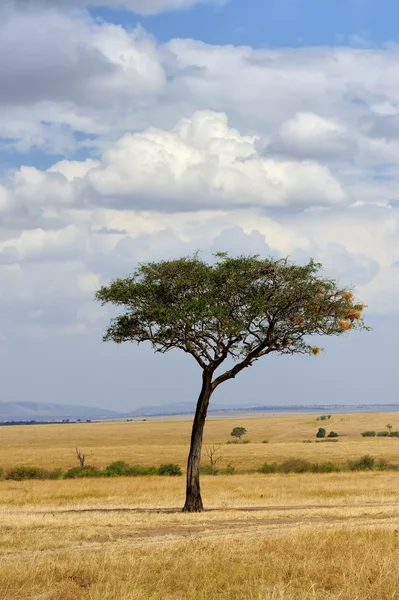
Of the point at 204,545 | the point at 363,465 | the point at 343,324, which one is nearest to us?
the point at 204,545

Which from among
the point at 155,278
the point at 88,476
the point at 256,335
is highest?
the point at 155,278

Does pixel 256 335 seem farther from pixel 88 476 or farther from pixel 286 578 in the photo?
pixel 88 476

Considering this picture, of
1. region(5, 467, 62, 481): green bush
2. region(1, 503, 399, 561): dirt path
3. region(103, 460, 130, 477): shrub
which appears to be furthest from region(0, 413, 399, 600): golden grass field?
region(5, 467, 62, 481): green bush

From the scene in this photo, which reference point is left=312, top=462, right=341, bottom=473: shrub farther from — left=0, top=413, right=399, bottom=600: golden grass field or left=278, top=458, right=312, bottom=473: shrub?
left=0, top=413, right=399, bottom=600: golden grass field

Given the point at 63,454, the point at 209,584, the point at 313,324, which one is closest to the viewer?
the point at 209,584

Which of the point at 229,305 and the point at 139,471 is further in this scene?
the point at 139,471

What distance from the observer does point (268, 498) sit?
39.8 meters

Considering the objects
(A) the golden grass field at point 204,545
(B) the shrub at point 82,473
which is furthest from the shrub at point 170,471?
(A) the golden grass field at point 204,545

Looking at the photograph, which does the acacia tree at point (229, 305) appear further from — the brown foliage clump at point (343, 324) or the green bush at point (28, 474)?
the green bush at point (28, 474)

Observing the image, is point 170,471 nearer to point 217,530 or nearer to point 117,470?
point 117,470

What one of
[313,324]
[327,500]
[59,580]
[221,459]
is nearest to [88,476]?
[221,459]

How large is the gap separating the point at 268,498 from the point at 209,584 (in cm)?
2680

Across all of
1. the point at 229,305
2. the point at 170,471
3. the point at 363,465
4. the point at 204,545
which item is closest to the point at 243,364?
the point at 229,305

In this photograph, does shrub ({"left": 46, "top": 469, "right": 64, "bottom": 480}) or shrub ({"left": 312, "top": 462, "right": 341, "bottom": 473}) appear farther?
shrub ({"left": 312, "top": 462, "right": 341, "bottom": 473})
